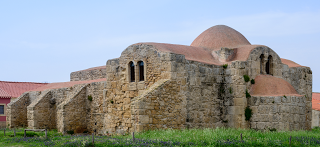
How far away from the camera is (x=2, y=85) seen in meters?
29.1

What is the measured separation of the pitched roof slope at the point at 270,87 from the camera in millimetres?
16656

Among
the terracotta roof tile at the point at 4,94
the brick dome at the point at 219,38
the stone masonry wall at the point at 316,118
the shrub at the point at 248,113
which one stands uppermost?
the brick dome at the point at 219,38

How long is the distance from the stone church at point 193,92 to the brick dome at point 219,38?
0.06 metres

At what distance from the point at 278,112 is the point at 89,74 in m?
13.7

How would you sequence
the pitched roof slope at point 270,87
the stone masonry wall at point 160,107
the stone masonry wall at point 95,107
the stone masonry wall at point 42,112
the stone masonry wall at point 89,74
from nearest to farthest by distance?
1. the stone masonry wall at point 160,107
2. the pitched roof slope at point 270,87
3. the stone masonry wall at point 95,107
4. the stone masonry wall at point 42,112
5. the stone masonry wall at point 89,74

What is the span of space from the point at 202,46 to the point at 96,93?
266 inches

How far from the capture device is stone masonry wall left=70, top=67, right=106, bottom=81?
23375mm

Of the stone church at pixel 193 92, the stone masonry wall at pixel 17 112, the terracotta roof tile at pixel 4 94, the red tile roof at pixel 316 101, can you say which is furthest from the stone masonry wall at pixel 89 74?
the red tile roof at pixel 316 101

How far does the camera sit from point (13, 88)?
29.2 metres

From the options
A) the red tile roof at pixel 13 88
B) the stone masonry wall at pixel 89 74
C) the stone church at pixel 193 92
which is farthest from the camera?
the red tile roof at pixel 13 88

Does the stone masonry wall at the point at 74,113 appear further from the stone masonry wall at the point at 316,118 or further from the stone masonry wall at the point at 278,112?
the stone masonry wall at the point at 316,118

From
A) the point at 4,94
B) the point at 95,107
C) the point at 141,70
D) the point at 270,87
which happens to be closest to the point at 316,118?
the point at 270,87

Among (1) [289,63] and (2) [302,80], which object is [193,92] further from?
(1) [289,63]

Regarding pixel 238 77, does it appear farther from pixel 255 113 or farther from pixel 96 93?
pixel 96 93
